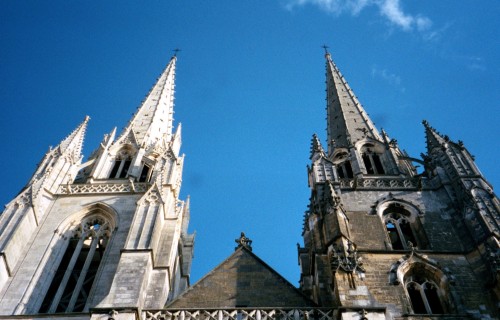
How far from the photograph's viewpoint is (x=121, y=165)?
25125mm

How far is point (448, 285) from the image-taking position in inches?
618

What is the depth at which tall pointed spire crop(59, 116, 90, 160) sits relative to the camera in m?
23.8

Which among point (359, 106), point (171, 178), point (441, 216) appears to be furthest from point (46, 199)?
point (359, 106)

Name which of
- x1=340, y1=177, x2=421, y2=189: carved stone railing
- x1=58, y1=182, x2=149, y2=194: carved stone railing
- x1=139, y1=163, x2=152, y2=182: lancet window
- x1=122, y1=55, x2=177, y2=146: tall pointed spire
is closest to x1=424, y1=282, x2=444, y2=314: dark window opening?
x1=340, y1=177, x2=421, y2=189: carved stone railing

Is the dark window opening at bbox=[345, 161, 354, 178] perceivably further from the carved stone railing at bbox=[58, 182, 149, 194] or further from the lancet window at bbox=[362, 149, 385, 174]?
the carved stone railing at bbox=[58, 182, 149, 194]

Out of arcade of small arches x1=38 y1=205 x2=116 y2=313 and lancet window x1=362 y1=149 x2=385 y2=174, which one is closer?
arcade of small arches x1=38 y1=205 x2=116 y2=313

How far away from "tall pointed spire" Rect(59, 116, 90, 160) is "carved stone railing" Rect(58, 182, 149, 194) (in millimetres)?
2167

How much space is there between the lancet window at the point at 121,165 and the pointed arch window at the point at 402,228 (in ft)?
36.4

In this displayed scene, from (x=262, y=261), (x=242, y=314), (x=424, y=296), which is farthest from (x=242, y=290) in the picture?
(x=424, y=296)

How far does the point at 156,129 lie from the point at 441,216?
15265mm

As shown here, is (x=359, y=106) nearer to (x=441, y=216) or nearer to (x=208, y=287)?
(x=441, y=216)

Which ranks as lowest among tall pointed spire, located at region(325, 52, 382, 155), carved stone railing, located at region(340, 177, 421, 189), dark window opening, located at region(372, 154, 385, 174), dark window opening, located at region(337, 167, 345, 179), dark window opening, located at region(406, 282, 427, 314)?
dark window opening, located at region(406, 282, 427, 314)

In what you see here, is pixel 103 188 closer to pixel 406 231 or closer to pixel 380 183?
pixel 380 183

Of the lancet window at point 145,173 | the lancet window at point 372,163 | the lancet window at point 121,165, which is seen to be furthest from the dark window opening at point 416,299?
the lancet window at point 121,165
